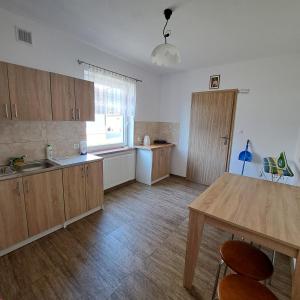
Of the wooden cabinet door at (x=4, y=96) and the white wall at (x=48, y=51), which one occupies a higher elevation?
the white wall at (x=48, y=51)

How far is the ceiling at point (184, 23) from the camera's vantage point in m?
1.73

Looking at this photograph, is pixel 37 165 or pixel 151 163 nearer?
pixel 37 165

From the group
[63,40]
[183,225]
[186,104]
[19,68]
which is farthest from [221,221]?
[186,104]

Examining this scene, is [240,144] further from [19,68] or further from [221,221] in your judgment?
[19,68]

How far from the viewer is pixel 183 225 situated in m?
2.42

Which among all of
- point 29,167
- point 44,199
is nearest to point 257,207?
point 44,199

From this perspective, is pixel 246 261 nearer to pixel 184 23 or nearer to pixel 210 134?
pixel 184 23

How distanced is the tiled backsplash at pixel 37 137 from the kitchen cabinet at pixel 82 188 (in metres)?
0.53

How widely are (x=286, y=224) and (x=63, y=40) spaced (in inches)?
127

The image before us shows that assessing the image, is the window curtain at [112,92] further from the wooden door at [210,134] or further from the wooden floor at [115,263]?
the wooden floor at [115,263]

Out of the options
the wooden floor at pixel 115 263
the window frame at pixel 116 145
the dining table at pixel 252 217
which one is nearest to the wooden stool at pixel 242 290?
the dining table at pixel 252 217

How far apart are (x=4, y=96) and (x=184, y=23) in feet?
6.97

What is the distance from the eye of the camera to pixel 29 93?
193cm

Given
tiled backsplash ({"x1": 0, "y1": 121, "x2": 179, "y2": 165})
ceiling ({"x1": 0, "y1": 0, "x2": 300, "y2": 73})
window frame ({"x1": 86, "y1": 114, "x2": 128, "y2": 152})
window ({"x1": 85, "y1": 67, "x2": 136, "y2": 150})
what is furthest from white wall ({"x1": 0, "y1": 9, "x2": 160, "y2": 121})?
window frame ({"x1": 86, "y1": 114, "x2": 128, "y2": 152})
